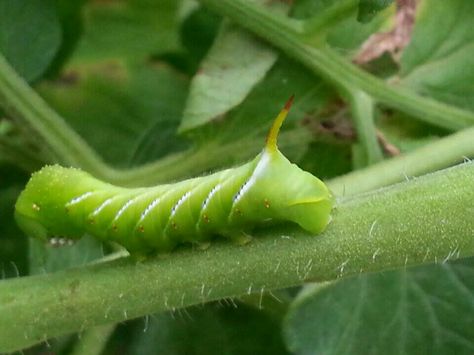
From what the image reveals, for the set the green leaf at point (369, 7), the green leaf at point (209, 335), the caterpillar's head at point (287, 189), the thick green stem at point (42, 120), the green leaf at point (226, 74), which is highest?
the green leaf at point (369, 7)

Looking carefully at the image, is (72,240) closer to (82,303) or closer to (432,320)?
(82,303)

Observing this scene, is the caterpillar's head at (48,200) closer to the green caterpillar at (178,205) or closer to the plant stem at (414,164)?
the green caterpillar at (178,205)

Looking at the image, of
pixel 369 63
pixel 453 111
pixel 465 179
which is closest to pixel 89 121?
pixel 369 63

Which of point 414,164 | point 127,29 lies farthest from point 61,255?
point 127,29

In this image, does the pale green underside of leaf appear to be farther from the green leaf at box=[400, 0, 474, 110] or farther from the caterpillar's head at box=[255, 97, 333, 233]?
the caterpillar's head at box=[255, 97, 333, 233]

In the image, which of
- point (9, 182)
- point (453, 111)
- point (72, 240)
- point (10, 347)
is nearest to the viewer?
point (10, 347)

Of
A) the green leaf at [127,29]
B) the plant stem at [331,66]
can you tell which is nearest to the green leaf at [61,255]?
the plant stem at [331,66]

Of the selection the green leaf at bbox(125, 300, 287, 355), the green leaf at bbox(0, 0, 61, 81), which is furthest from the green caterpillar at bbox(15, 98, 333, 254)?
the green leaf at bbox(125, 300, 287, 355)
